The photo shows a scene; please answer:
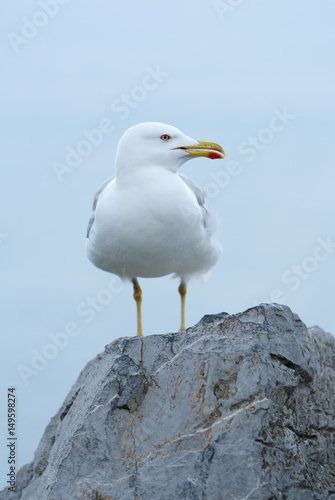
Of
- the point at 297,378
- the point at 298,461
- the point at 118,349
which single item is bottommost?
the point at 298,461

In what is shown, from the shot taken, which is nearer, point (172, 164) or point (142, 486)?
point (142, 486)

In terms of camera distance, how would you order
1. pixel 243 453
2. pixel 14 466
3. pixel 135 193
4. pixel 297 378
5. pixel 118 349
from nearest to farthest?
pixel 243 453, pixel 297 378, pixel 118 349, pixel 135 193, pixel 14 466

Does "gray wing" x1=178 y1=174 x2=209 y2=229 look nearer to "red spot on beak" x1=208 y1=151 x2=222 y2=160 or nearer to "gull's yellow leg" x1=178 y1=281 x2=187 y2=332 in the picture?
"red spot on beak" x1=208 y1=151 x2=222 y2=160

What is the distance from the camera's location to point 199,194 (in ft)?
28.3

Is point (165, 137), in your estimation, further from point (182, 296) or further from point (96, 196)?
point (182, 296)

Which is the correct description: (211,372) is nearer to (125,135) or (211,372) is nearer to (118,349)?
(118,349)

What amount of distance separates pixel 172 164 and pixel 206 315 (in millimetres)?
1901

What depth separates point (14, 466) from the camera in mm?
8789

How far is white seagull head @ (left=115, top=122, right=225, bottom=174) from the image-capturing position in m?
7.77

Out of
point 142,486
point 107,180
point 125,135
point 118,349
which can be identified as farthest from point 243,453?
point 107,180

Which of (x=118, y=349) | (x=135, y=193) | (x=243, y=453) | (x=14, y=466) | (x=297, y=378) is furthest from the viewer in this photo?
(x=14, y=466)

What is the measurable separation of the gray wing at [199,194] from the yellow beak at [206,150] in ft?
2.38

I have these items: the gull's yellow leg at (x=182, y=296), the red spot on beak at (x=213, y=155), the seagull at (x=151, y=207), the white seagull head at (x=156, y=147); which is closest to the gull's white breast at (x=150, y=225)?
the seagull at (x=151, y=207)

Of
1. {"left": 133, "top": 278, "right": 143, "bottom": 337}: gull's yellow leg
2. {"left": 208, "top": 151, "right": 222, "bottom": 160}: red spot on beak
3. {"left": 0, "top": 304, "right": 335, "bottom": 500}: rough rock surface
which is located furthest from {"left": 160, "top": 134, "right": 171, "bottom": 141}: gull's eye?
{"left": 0, "top": 304, "right": 335, "bottom": 500}: rough rock surface
